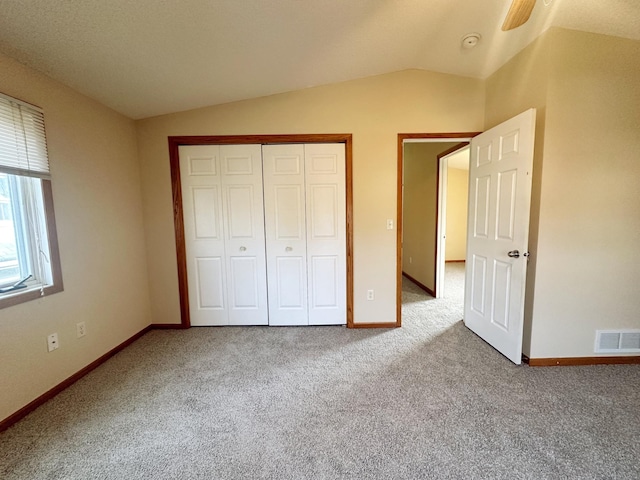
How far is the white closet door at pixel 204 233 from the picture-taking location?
2674 mm

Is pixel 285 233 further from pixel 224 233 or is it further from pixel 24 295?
pixel 24 295

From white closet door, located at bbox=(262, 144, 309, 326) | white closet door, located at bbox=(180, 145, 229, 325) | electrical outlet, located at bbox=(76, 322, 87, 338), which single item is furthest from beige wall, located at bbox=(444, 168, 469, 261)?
electrical outlet, located at bbox=(76, 322, 87, 338)

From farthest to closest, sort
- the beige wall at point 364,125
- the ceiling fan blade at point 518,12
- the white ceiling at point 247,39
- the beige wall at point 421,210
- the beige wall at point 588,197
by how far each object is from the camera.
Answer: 1. the beige wall at point 421,210
2. the beige wall at point 364,125
3. the beige wall at point 588,197
4. the white ceiling at point 247,39
5. the ceiling fan blade at point 518,12

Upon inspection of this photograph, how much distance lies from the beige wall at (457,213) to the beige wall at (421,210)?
2.34m

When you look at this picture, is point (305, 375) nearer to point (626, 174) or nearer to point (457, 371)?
point (457, 371)

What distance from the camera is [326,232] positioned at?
2.72 meters

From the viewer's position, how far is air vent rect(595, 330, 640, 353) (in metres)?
2.01

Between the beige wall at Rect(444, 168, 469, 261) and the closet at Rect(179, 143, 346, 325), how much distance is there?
187 inches

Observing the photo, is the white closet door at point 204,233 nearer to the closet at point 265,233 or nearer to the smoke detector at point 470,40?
the closet at point 265,233

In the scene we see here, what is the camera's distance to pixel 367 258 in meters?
2.70

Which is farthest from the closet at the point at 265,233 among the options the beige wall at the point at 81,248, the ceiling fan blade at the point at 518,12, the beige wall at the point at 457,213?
the beige wall at the point at 457,213

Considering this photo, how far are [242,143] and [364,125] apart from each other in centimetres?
125

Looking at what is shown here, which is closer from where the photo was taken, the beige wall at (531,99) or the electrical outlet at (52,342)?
the electrical outlet at (52,342)

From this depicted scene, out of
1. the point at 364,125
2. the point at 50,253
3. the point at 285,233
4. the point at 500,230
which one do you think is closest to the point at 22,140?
the point at 50,253
